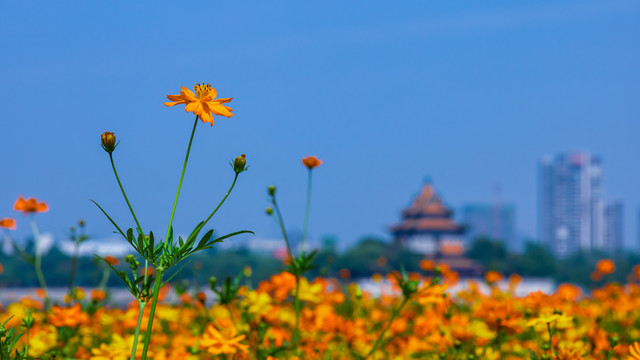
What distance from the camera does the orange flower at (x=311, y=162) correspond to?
1.87 metres

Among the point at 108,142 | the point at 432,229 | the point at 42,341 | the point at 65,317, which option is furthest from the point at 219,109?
the point at 432,229

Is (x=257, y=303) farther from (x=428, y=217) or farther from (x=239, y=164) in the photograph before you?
(x=428, y=217)

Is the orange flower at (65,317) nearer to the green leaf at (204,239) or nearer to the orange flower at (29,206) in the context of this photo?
the orange flower at (29,206)

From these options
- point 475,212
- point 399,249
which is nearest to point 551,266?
point 399,249

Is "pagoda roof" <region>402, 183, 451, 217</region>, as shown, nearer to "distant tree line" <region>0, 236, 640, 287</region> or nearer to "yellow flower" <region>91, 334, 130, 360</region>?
"distant tree line" <region>0, 236, 640, 287</region>

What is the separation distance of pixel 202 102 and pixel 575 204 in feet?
388

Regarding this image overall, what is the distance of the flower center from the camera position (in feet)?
3.85

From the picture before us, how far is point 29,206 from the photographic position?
2305 mm

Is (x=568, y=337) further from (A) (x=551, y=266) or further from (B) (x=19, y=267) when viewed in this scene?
(A) (x=551, y=266)

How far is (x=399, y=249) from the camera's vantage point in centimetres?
4025

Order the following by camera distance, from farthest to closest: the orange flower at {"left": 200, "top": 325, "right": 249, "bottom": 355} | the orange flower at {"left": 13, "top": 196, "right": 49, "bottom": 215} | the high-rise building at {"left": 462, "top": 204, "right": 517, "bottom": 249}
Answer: the high-rise building at {"left": 462, "top": 204, "right": 517, "bottom": 249} → the orange flower at {"left": 13, "top": 196, "right": 49, "bottom": 215} → the orange flower at {"left": 200, "top": 325, "right": 249, "bottom": 355}

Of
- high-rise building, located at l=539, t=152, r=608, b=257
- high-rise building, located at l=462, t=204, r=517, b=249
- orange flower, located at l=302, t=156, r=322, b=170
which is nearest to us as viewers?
orange flower, located at l=302, t=156, r=322, b=170

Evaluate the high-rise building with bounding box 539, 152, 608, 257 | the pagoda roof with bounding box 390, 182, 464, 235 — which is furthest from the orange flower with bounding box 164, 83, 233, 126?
the high-rise building with bounding box 539, 152, 608, 257

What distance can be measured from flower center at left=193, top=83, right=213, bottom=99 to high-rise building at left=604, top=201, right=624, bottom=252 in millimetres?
116926
